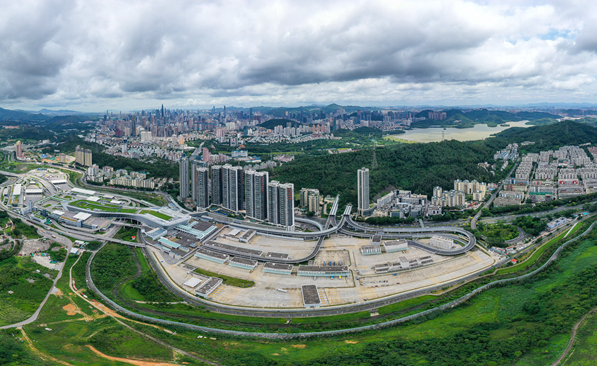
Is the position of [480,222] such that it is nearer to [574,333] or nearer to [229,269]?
[574,333]

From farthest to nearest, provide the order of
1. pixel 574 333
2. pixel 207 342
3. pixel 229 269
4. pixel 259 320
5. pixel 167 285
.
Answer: pixel 229 269 < pixel 167 285 < pixel 259 320 < pixel 207 342 < pixel 574 333

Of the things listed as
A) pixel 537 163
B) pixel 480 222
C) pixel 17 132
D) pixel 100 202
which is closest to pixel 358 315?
pixel 480 222

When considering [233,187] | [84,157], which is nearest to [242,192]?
[233,187]

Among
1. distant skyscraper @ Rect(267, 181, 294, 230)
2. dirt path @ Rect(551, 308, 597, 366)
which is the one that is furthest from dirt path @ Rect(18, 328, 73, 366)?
distant skyscraper @ Rect(267, 181, 294, 230)

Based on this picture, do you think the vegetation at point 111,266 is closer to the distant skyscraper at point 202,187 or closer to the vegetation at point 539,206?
the distant skyscraper at point 202,187

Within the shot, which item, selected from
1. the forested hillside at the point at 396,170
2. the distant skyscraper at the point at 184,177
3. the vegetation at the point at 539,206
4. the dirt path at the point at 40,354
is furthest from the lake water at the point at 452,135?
the dirt path at the point at 40,354

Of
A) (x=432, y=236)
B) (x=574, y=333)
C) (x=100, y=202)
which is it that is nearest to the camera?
(x=574, y=333)
